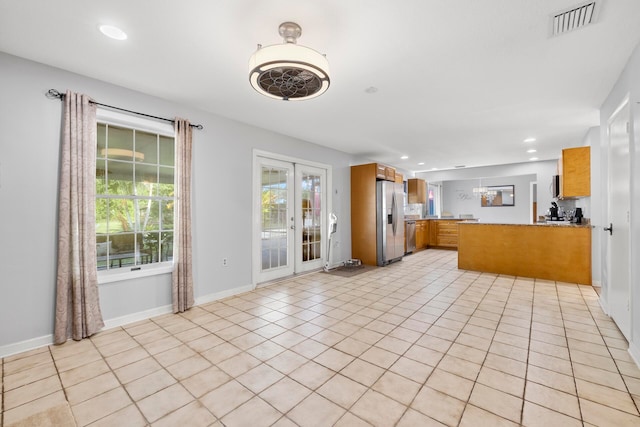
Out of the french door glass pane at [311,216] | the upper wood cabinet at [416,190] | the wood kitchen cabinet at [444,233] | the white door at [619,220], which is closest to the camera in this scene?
the white door at [619,220]

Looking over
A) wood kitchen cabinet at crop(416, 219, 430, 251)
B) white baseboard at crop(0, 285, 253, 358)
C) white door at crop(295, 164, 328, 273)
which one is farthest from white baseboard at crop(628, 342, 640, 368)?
wood kitchen cabinet at crop(416, 219, 430, 251)

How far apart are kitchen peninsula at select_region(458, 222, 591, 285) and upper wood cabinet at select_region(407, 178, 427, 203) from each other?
3.26m

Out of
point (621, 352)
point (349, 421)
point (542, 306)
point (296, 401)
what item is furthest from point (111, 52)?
point (542, 306)

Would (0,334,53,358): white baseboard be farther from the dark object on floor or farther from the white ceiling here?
the dark object on floor

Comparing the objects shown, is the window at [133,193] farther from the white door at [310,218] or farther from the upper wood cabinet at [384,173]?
the upper wood cabinet at [384,173]

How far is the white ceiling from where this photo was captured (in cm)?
187

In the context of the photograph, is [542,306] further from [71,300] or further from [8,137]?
[8,137]

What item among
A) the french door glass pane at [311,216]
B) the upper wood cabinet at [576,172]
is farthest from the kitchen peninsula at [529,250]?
the french door glass pane at [311,216]

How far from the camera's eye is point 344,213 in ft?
20.8

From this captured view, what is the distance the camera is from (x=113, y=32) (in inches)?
83.0

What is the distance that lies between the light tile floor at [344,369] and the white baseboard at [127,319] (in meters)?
0.10

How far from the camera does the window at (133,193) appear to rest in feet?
9.93

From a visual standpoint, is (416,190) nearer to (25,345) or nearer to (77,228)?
(77,228)

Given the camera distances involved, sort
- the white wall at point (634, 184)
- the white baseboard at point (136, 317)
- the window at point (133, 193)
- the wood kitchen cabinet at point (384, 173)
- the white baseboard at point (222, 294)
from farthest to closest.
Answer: the wood kitchen cabinet at point (384, 173)
the white baseboard at point (222, 294)
the window at point (133, 193)
the white baseboard at point (136, 317)
the white wall at point (634, 184)
